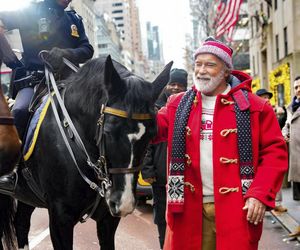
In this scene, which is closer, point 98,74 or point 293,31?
point 98,74

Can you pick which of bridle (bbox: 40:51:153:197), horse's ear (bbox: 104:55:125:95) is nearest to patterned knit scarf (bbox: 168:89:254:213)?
bridle (bbox: 40:51:153:197)

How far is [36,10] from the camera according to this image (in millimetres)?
4516

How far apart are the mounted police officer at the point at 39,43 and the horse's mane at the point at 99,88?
0.45m

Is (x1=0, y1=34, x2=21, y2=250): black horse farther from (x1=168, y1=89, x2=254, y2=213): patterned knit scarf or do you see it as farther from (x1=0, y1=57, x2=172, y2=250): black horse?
(x1=168, y1=89, x2=254, y2=213): patterned knit scarf

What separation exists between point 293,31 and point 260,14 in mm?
8350

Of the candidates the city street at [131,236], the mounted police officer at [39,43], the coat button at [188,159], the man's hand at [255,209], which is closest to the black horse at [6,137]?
the mounted police officer at [39,43]

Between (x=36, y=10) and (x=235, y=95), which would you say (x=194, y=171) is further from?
(x=36, y=10)

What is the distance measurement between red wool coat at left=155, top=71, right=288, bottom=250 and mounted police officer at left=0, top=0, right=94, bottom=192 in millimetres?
1661

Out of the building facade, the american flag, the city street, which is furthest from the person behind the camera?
the building facade

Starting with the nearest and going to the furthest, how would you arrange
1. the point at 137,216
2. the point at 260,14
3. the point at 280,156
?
the point at 280,156
the point at 137,216
the point at 260,14

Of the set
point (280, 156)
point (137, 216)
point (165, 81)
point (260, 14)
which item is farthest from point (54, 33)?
point (260, 14)

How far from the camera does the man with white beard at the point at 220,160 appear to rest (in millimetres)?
3309

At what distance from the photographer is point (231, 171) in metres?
3.35

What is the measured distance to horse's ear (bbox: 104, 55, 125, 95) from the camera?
3.24 m
